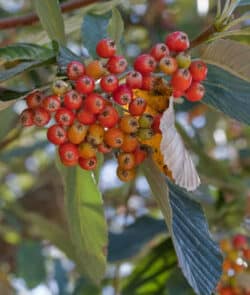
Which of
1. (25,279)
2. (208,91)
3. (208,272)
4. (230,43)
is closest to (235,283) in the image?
(208,272)

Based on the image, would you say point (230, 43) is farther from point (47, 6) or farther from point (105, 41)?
point (47, 6)

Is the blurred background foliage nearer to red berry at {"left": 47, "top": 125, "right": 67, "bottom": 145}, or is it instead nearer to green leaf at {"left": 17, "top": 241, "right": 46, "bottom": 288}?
green leaf at {"left": 17, "top": 241, "right": 46, "bottom": 288}

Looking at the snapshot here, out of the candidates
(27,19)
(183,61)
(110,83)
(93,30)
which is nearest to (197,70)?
(183,61)

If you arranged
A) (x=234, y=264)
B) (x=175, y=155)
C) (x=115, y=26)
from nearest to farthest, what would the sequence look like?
(x=175, y=155)
(x=115, y=26)
(x=234, y=264)

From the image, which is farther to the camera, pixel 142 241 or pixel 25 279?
pixel 25 279

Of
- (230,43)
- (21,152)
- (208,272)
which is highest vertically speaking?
(230,43)

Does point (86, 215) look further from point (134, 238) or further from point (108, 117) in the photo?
point (134, 238)

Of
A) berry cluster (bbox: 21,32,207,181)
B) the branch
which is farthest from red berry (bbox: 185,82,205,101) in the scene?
the branch
